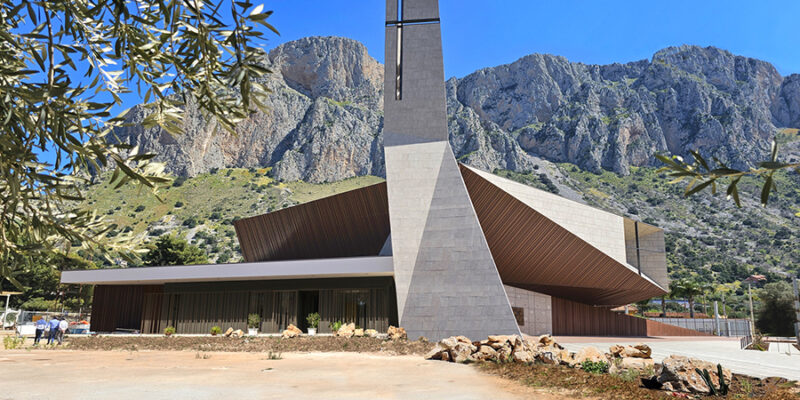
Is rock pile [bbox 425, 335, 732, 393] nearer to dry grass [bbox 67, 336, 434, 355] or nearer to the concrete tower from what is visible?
dry grass [bbox 67, 336, 434, 355]

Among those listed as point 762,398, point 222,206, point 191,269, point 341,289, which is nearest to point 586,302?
point 341,289

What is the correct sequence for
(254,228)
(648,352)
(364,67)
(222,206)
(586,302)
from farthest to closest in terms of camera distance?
(364,67) → (222,206) → (586,302) → (254,228) → (648,352)

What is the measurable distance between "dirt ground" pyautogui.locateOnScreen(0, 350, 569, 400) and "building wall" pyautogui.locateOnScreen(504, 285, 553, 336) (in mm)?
14341

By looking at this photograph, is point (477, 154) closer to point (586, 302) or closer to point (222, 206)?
point (222, 206)

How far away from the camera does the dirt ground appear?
26.8 feet

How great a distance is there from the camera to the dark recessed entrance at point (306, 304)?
995 inches

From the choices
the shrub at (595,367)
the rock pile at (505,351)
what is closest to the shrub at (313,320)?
the rock pile at (505,351)

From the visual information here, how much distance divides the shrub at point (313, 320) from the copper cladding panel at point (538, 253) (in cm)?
877

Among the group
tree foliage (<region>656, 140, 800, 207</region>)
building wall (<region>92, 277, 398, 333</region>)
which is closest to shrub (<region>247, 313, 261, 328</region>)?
building wall (<region>92, 277, 398, 333</region>)

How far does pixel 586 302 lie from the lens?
33.0m

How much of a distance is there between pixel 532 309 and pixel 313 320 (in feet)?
40.3

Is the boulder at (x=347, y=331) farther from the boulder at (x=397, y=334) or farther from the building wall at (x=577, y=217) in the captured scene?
the building wall at (x=577, y=217)

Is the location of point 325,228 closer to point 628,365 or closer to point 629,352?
point 629,352

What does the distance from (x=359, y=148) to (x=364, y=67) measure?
3506 cm
